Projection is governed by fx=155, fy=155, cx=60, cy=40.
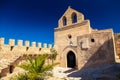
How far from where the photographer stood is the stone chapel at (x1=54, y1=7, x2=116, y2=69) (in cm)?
1455

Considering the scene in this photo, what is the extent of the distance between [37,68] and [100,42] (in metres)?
7.15

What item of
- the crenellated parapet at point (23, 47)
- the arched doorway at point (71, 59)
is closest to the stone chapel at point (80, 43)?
the arched doorway at point (71, 59)

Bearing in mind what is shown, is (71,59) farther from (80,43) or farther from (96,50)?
(96,50)

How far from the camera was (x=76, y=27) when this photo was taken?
66.9 feet

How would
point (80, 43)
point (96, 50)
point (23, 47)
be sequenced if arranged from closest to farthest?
point (96, 50)
point (80, 43)
point (23, 47)

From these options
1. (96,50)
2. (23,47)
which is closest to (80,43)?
(96,50)

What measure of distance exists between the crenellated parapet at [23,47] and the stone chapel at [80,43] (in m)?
2.08

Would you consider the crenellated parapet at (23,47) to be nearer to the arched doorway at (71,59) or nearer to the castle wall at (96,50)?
the arched doorway at (71,59)

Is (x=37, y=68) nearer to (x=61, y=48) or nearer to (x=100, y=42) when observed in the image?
(x=100, y=42)

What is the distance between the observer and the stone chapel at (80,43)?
47.7ft

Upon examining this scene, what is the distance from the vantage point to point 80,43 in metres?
16.2

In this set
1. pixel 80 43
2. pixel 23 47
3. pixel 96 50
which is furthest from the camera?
pixel 23 47

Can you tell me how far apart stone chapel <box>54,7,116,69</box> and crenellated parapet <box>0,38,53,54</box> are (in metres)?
2.08

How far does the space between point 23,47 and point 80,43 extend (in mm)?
6917
